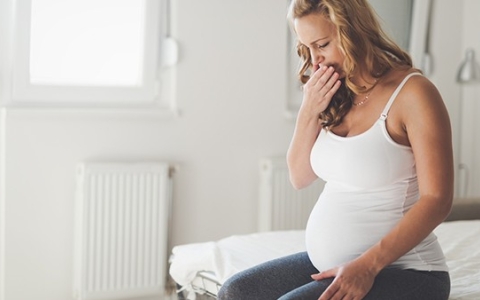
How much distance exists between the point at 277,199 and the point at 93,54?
105 centimetres

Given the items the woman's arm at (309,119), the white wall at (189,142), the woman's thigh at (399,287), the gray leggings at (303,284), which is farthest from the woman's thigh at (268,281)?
the white wall at (189,142)

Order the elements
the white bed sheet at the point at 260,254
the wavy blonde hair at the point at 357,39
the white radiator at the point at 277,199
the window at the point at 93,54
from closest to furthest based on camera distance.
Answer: the wavy blonde hair at the point at 357,39, the white bed sheet at the point at 260,254, the window at the point at 93,54, the white radiator at the point at 277,199

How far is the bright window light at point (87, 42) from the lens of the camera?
2.91 metres

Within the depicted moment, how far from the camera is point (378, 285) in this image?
1.51 meters

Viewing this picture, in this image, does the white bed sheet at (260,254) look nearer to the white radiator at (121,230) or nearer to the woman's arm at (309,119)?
the woman's arm at (309,119)

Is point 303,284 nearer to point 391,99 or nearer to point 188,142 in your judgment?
point 391,99

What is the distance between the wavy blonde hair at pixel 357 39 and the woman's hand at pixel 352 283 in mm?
384

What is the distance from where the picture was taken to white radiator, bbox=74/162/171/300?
294 cm

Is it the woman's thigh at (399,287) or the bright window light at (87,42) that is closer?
the woman's thigh at (399,287)

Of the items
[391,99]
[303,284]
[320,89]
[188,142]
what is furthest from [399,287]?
[188,142]

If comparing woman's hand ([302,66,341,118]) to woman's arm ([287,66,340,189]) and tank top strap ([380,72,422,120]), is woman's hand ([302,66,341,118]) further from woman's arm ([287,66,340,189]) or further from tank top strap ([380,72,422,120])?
tank top strap ([380,72,422,120])

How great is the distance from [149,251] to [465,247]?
1.32 metres

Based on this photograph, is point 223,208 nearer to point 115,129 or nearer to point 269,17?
point 115,129

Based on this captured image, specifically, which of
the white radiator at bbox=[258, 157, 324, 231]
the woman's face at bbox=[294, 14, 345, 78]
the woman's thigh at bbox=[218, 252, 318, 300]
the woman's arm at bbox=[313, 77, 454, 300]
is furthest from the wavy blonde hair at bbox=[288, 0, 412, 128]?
the white radiator at bbox=[258, 157, 324, 231]
